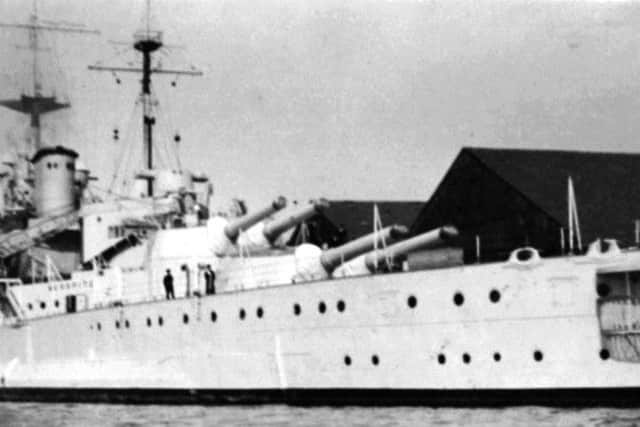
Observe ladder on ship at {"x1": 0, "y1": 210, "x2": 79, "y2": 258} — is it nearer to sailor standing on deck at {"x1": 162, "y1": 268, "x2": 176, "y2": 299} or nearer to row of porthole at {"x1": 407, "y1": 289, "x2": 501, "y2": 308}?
sailor standing on deck at {"x1": 162, "y1": 268, "x2": 176, "y2": 299}

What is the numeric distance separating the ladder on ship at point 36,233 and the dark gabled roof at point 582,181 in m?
12.0

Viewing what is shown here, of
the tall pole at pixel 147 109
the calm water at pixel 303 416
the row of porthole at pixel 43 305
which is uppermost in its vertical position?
the tall pole at pixel 147 109

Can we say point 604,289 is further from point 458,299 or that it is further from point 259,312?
point 259,312

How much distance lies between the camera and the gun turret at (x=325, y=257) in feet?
78.6

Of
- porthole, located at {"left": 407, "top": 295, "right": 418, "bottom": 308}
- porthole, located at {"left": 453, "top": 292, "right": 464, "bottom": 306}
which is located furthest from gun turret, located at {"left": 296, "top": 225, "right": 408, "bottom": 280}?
porthole, located at {"left": 453, "top": 292, "right": 464, "bottom": 306}

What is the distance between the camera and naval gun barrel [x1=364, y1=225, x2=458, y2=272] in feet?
71.5

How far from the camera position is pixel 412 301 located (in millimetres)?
20844

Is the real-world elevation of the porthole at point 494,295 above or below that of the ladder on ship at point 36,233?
below


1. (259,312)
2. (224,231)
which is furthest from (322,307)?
(224,231)

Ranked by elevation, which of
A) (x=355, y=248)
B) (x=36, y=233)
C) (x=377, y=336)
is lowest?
(x=377, y=336)

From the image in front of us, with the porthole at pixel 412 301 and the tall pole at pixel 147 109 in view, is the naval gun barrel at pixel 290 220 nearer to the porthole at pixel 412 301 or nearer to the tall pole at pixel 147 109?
the porthole at pixel 412 301

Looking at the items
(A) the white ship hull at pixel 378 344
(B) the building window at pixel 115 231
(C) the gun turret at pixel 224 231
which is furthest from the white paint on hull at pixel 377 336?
(B) the building window at pixel 115 231

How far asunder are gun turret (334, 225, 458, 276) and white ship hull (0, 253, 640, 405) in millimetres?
1336

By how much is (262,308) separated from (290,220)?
2811mm
